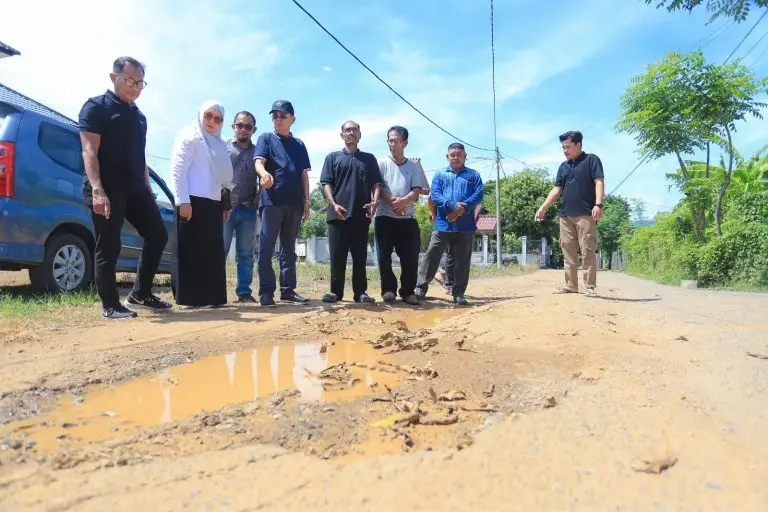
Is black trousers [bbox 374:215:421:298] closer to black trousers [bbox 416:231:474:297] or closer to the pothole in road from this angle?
black trousers [bbox 416:231:474:297]

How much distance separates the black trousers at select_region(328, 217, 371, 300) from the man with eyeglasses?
33.3 inches

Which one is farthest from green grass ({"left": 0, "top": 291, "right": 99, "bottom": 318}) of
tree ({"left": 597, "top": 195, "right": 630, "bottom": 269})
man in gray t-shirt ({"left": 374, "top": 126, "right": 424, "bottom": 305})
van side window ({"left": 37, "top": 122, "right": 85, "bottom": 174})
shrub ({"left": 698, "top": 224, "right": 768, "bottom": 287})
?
tree ({"left": 597, "top": 195, "right": 630, "bottom": 269})

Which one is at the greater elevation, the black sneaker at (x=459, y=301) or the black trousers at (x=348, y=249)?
the black trousers at (x=348, y=249)

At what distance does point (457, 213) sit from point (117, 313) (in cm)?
302

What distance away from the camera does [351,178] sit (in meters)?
4.71

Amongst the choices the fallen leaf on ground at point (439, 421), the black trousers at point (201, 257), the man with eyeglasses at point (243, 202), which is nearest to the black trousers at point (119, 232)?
the black trousers at point (201, 257)

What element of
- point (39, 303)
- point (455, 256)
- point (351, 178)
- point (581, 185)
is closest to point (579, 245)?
point (581, 185)

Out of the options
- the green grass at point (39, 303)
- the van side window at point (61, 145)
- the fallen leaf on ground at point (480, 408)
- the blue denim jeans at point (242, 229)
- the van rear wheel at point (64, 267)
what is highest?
the van side window at point (61, 145)

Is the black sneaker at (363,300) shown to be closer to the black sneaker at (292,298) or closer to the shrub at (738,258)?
the black sneaker at (292,298)

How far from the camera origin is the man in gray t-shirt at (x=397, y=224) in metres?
4.93

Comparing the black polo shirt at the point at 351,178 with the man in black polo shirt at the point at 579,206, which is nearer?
the black polo shirt at the point at 351,178

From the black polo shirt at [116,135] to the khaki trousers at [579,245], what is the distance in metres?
4.07

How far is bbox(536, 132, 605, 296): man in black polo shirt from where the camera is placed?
512cm

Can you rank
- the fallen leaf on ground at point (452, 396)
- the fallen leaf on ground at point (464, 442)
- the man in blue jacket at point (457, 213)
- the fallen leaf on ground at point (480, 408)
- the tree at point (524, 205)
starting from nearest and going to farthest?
the fallen leaf on ground at point (464, 442) → the fallen leaf on ground at point (480, 408) → the fallen leaf on ground at point (452, 396) → the man in blue jacket at point (457, 213) → the tree at point (524, 205)
